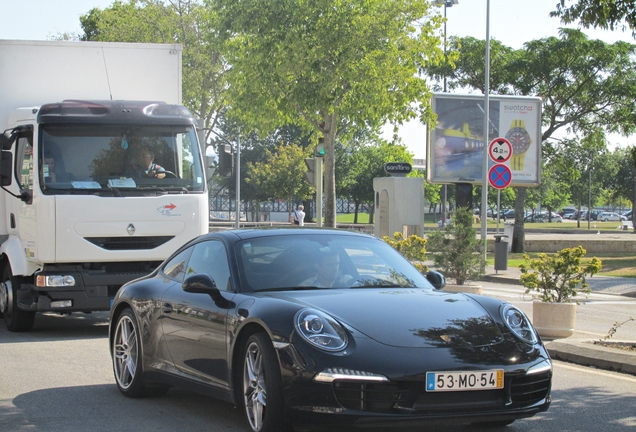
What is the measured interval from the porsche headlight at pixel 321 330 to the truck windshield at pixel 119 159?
6.87m

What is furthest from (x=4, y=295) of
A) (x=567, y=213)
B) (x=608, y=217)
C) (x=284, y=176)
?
(x=567, y=213)

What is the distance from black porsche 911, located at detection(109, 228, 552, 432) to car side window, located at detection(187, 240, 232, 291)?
14mm

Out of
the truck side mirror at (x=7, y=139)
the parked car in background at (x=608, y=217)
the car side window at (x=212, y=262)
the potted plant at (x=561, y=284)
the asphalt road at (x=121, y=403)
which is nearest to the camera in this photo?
the asphalt road at (x=121, y=403)

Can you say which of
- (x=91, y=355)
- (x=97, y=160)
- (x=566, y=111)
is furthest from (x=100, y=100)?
(x=566, y=111)

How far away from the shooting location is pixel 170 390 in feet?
27.1

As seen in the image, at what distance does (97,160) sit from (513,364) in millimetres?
7775

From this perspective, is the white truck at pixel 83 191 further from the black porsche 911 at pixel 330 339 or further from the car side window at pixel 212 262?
the car side window at pixel 212 262

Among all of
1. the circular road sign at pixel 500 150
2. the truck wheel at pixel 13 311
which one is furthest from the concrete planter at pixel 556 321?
the circular road sign at pixel 500 150

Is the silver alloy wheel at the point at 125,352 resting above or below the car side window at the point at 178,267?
below

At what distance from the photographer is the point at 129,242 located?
12312mm

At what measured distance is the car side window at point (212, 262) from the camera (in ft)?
22.4

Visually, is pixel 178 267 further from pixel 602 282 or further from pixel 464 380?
pixel 602 282

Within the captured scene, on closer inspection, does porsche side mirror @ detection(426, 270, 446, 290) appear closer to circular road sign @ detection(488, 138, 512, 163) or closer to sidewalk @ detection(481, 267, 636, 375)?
sidewalk @ detection(481, 267, 636, 375)

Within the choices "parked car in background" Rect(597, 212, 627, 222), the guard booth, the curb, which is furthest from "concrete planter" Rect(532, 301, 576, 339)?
"parked car in background" Rect(597, 212, 627, 222)
